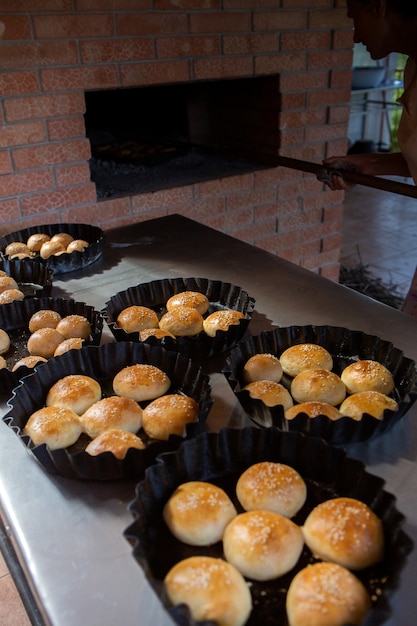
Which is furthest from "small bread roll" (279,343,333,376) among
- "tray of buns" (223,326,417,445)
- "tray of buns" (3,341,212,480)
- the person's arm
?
the person's arm

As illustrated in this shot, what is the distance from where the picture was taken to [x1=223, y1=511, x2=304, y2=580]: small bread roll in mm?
926

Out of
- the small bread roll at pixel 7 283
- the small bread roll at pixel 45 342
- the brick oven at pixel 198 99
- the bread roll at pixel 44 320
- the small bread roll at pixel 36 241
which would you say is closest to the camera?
the small bread roll at pixel 45 342

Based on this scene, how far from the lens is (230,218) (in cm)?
325

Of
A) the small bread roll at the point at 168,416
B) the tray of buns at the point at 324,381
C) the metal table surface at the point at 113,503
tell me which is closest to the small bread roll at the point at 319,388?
the tray of buns at the point at 324,381

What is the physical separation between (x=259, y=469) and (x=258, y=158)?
2.42 meters

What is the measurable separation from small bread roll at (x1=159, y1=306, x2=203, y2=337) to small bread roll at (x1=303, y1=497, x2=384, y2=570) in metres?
0.76

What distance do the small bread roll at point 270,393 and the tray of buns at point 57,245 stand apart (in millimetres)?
1085

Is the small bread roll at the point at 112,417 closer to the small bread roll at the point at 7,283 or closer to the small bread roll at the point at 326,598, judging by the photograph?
the small bread roll at the point at 326,598

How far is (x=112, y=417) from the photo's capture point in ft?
4.14

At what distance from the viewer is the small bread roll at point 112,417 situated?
1256 mm

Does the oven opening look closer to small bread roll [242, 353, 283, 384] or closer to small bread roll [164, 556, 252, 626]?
small bread roll [242, 353, 283, 384]

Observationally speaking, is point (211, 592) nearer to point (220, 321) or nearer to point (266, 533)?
point (266, 533)

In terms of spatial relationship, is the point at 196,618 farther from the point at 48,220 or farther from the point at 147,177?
the point at 147,177

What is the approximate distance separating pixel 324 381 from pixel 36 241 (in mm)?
1422
